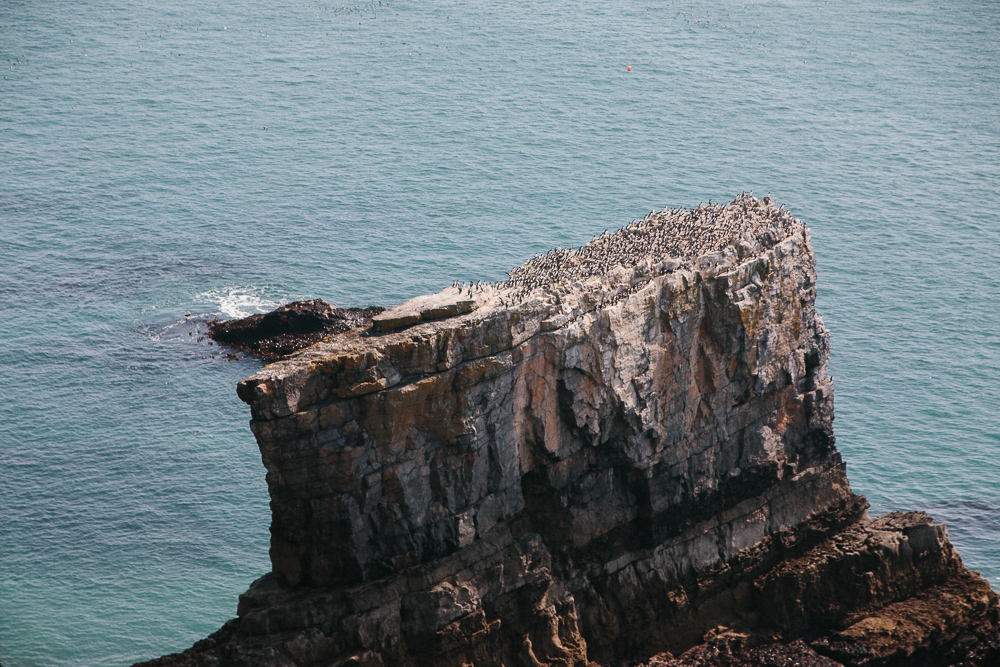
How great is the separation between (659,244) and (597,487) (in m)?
10.4

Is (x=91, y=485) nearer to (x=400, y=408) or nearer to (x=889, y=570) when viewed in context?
(x=400, y=408)

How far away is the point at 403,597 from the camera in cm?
4188

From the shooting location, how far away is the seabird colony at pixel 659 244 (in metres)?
45.7

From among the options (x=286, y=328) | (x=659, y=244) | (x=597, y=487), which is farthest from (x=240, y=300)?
(x=597, y=487)

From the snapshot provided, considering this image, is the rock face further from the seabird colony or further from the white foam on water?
the white foam on water

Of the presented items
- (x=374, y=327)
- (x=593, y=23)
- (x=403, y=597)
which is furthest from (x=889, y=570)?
(x=593, y=23)

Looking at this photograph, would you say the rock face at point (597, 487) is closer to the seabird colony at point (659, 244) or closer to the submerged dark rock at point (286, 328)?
the seabird colony at point (659, 244)

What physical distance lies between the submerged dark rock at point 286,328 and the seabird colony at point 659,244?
31798 millimetres

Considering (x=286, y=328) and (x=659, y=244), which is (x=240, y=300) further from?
(x=659, y=244)

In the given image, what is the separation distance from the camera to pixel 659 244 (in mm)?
49125

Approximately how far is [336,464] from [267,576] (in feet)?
21.9

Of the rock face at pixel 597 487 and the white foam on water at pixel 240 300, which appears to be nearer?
the rock face at pixel 597 487

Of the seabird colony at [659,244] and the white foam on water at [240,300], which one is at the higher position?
the seabird colony at [659,244]

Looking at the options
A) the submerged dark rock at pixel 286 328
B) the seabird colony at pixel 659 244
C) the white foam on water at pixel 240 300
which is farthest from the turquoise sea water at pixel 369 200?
the seabird colony at pixel 659 244
